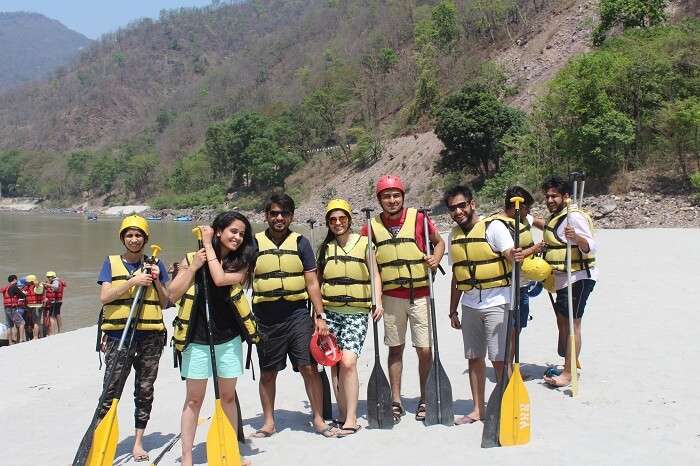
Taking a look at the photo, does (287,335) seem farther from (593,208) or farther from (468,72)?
(468,72)

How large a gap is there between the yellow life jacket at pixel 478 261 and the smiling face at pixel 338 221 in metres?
0.92

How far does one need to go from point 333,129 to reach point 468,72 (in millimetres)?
20971

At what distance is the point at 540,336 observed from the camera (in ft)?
27.5

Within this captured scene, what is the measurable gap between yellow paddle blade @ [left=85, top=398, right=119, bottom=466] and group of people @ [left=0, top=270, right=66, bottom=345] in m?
10.1

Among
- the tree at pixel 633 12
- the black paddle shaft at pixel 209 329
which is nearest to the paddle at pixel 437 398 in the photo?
the black paddle shaft at pixel 209 329

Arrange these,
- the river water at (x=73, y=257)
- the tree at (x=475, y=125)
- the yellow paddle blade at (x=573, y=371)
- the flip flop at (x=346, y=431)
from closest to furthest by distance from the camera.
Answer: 1. the flip flop at (x=346, y=431)
2. the yellow paddle blade at (x=573, y=371)
3. the river water at (x=73, y=257)
4. the tree at (x=475, y=125)

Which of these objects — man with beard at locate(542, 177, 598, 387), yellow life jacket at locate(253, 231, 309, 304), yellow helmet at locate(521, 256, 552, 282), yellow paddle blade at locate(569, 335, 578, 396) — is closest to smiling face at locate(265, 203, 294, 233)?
yellow life jacket at locate(253, 231, 309, 304)

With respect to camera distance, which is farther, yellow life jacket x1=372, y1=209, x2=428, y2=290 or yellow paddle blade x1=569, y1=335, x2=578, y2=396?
yellow paddle blade x1=569, y1=335, x2=578, y2=396

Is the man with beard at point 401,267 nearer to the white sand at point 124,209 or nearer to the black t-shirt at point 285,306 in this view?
the black t-shirt at point 285,306

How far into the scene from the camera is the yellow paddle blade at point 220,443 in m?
4.17

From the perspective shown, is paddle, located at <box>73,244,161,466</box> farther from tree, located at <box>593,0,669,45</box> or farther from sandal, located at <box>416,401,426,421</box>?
tree, located at <box>593,0,669,45</box>

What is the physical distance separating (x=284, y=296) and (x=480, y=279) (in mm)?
1566

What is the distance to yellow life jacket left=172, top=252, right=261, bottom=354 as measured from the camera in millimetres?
4273

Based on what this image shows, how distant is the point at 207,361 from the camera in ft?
13.9
